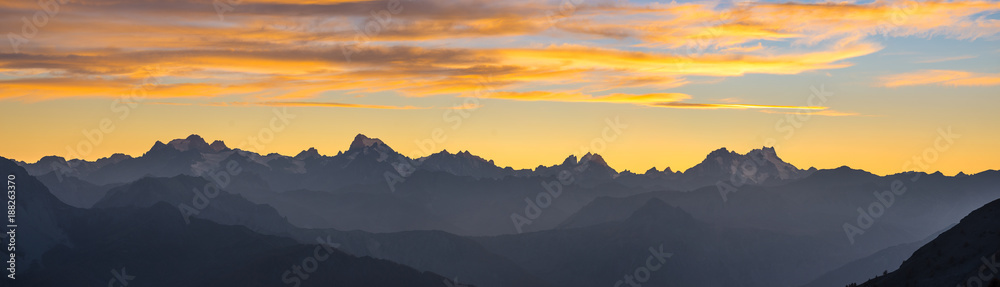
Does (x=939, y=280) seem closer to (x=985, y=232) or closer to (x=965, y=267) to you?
(x=965, y=267)

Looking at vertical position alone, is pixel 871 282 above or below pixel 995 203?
below

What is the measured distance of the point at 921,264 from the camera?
276 ft

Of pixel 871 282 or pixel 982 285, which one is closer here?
pixel 982 285

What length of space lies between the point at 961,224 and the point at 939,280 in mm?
11273

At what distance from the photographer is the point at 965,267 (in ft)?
259

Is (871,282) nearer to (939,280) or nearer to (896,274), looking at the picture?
(896,274)

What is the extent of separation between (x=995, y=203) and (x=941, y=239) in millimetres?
6852

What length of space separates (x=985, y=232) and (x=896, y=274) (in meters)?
8.32

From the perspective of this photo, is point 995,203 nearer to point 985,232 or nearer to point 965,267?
point 985,232

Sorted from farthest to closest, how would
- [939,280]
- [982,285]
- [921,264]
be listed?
[921,264] < [939,280] < [982,285]

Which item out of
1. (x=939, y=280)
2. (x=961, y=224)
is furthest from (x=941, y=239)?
(x=939, y=280)

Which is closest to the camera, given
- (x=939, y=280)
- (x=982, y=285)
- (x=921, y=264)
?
(x=982, y=285)

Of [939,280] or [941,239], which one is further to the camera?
[941,239]

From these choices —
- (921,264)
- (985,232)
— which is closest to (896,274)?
(921,264)
